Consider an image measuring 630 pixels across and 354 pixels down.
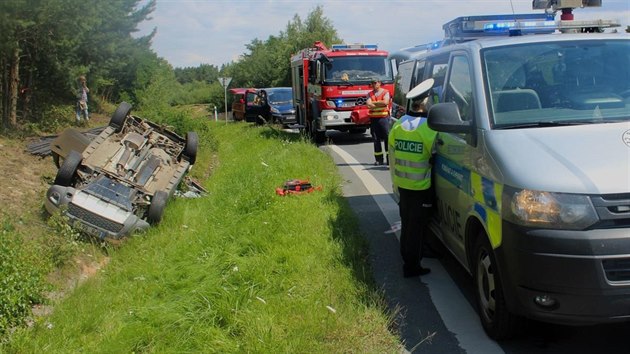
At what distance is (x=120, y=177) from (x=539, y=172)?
7137 mm

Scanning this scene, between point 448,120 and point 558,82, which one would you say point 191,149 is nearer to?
point 448,120

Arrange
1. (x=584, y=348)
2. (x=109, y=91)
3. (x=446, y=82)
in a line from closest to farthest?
(x=584, y=348) < (x=446, y=82) < (x=109, y=91)

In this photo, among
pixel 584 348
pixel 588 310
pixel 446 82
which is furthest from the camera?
pixel 446 82

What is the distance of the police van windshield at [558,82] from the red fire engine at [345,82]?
10.6m

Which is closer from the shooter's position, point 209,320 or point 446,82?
point 209,320

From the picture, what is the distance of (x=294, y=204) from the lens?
7172mm

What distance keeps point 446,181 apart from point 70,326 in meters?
3.78

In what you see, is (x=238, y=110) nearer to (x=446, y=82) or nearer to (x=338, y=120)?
(x=338, y=120)

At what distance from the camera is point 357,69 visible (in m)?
15.4

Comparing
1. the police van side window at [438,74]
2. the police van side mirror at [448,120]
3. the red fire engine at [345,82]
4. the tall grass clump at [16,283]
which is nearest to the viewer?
the police van side mirror at [448,120]

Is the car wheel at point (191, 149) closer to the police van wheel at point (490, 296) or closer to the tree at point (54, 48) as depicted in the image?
the tree at point (54, 48)

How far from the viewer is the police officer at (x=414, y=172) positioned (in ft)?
15.0

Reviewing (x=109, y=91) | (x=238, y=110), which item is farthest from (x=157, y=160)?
(x=109, y=91)

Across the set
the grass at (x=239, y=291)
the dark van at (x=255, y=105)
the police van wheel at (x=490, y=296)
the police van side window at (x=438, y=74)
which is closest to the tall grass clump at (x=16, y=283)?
the grass at (x=239, y=291)
